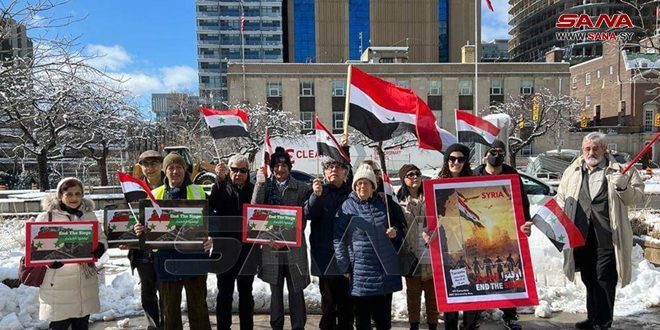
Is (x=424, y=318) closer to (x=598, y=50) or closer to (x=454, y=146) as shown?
(x=454, y=146)

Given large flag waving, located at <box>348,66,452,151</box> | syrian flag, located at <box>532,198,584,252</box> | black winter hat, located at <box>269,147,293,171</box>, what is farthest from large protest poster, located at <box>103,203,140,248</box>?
syrian flag, located at <box>532,198,584,252</box>

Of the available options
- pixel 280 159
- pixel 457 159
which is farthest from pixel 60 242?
pixel 457 159

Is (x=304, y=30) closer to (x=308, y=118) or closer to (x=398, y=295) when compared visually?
(x=308, y=118)

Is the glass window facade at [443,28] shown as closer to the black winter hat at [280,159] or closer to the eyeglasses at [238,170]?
the black winter hat at [280,159]

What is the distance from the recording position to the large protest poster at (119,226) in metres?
4.52

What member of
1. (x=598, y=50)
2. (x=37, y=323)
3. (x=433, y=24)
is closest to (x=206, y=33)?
(x=433, y=24)

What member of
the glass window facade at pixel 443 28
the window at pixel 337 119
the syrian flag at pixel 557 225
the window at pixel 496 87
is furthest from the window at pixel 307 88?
the syrian flag at pixel 557 225

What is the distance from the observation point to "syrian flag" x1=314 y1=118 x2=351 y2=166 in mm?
5294

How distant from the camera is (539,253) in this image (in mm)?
6406

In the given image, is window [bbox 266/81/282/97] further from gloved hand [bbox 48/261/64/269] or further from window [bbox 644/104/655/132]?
gloved hand [bbox 48/261/64/269]

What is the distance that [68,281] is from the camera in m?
4.29

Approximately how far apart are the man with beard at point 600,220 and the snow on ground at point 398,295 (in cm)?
68

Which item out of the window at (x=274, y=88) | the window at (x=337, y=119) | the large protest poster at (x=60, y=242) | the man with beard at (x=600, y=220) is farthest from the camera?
the window at (x=337, y=119)

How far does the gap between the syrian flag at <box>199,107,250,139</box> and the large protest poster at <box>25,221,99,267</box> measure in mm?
5017
